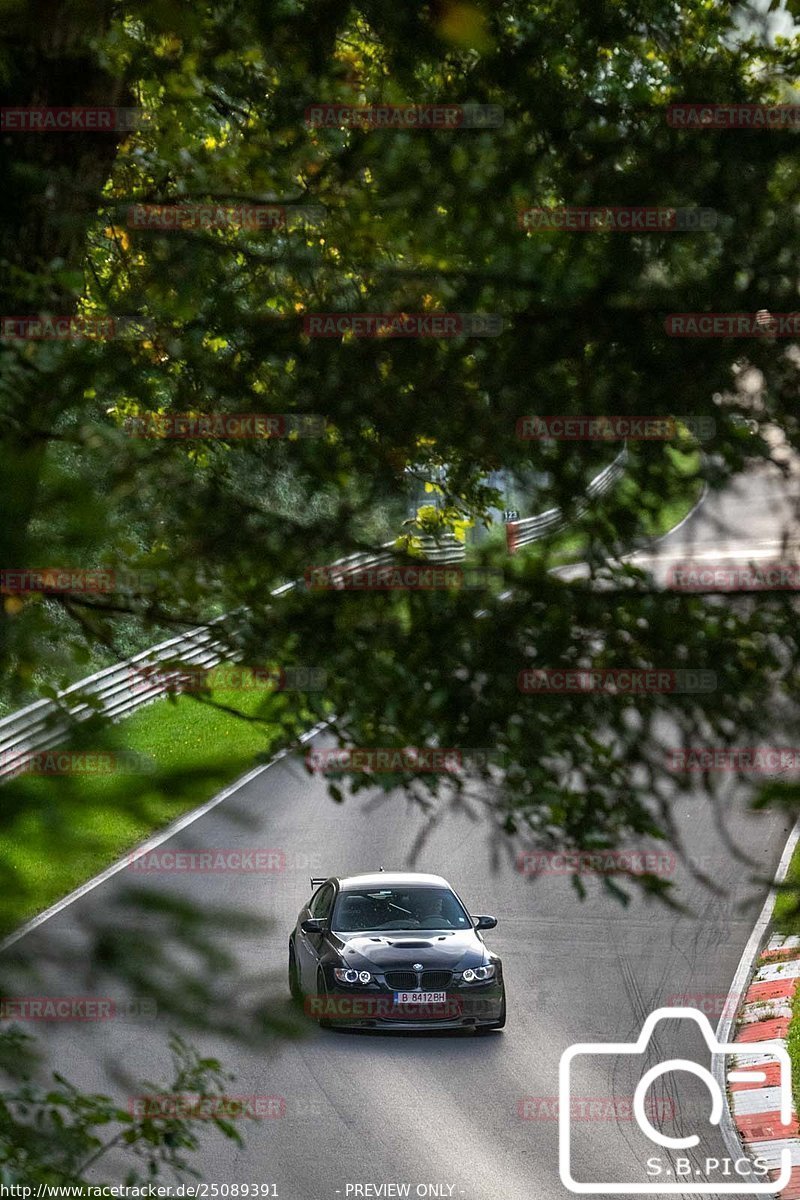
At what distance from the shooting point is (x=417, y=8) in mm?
4414

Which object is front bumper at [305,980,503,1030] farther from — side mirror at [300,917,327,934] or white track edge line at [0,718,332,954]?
white track edge line at [0,718,332,954]

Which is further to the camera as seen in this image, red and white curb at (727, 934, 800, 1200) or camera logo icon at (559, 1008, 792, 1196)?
red and white curb at (727, 934, 800, 1200)

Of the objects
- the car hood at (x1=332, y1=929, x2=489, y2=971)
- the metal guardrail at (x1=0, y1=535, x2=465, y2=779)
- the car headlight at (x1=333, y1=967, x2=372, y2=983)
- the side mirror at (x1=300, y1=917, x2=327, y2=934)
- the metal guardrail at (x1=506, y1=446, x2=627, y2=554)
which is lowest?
the car headlight at (x1=333, y1=967, x2=372, y2=983)

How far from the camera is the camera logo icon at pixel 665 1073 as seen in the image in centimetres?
990

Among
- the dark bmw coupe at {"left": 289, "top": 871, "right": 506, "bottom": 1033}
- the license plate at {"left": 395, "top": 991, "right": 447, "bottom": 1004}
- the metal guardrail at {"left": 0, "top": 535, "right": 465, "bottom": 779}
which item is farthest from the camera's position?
the license plate at {"left": 395, "top": 991, "right": 447, "bottom": 1004}

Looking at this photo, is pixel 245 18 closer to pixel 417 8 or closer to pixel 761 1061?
pixel 417 8

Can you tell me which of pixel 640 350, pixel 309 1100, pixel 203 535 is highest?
pixel 640 350

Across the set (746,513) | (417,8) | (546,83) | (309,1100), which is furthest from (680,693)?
(309,1100)

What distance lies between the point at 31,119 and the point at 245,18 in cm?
→ 105

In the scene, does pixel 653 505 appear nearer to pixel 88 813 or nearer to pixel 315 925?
pixel 88 813

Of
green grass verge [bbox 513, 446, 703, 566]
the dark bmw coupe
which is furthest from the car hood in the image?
green grass verge [bbox 513, 446, 703, 566]

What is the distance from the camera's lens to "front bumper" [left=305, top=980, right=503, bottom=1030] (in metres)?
11.1

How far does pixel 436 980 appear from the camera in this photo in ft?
36.2

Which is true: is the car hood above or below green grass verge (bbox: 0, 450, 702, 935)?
below
